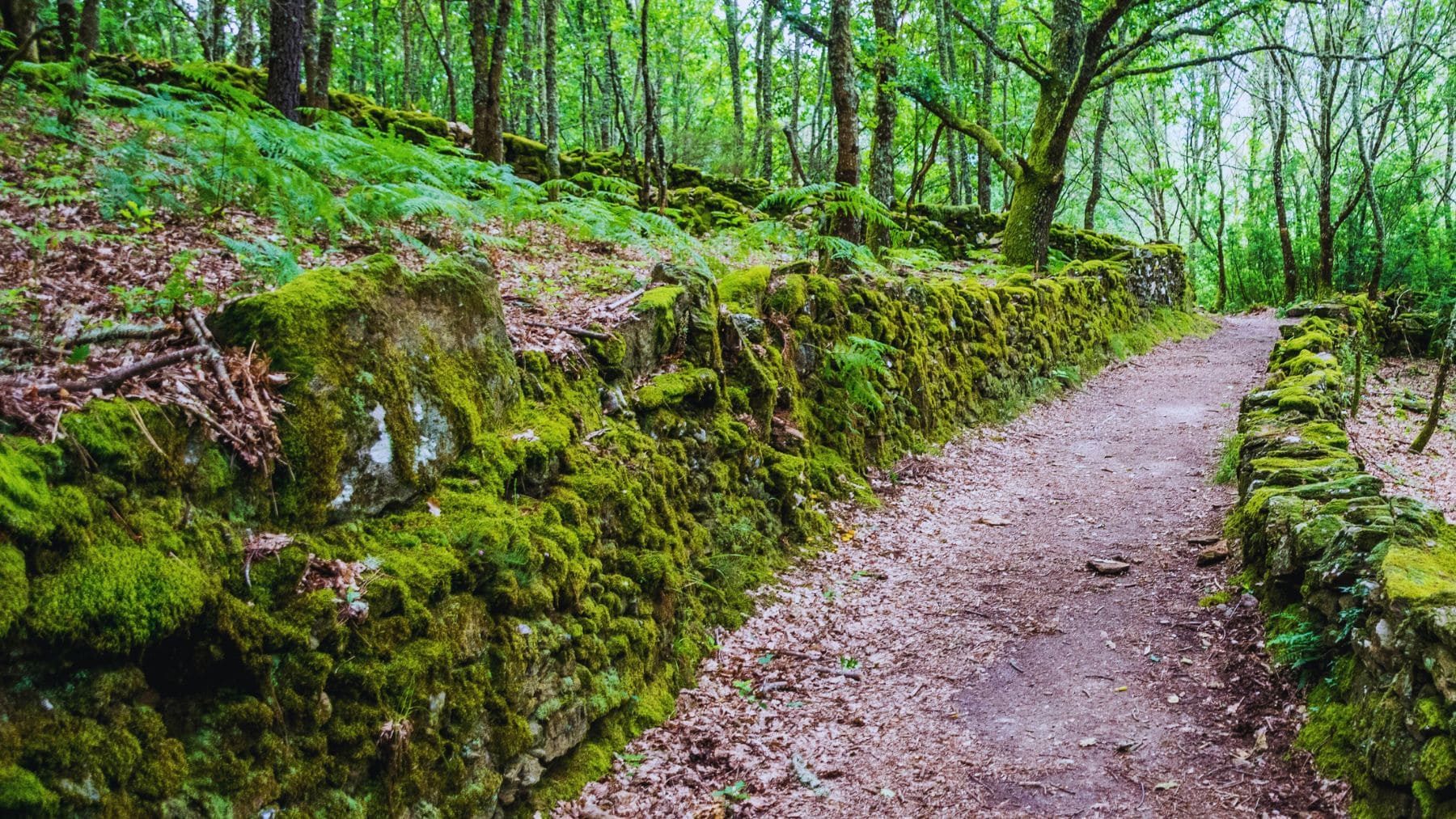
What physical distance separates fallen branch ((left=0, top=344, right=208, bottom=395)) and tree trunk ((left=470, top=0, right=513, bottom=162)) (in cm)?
835

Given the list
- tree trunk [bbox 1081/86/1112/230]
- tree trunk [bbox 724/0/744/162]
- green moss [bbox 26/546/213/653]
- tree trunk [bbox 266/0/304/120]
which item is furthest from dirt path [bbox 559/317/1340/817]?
tree trunk [bbox 1081/86/1112/230]

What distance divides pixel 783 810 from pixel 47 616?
276 cm

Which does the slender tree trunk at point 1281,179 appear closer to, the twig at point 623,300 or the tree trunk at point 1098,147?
the tree trunk at point 1098,147

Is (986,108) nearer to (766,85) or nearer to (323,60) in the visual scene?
(766,85)

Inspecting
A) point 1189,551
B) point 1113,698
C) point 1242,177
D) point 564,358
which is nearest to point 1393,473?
point 1189,551

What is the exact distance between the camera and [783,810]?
3434 mm

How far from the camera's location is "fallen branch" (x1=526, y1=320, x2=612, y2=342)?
4.89 metres

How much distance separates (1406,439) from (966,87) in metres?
7.98

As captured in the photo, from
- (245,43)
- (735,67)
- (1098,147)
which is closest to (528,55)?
(245,43)

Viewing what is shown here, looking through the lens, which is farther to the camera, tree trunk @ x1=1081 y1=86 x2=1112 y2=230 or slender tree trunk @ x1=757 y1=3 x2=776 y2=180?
tree trunk @ x1=1081 y1=86 x2=1112 y2=230

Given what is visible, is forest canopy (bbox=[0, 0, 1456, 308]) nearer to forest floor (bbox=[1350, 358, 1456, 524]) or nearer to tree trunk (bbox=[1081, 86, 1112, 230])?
tree trunk (bbox=[1081, 86, 1112, 230])

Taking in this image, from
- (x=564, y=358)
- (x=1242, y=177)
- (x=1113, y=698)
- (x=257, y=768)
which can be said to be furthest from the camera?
(x=1242, y=177)

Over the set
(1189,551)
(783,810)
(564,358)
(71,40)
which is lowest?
(783,810)

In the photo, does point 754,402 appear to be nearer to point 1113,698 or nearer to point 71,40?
point 1113,698
